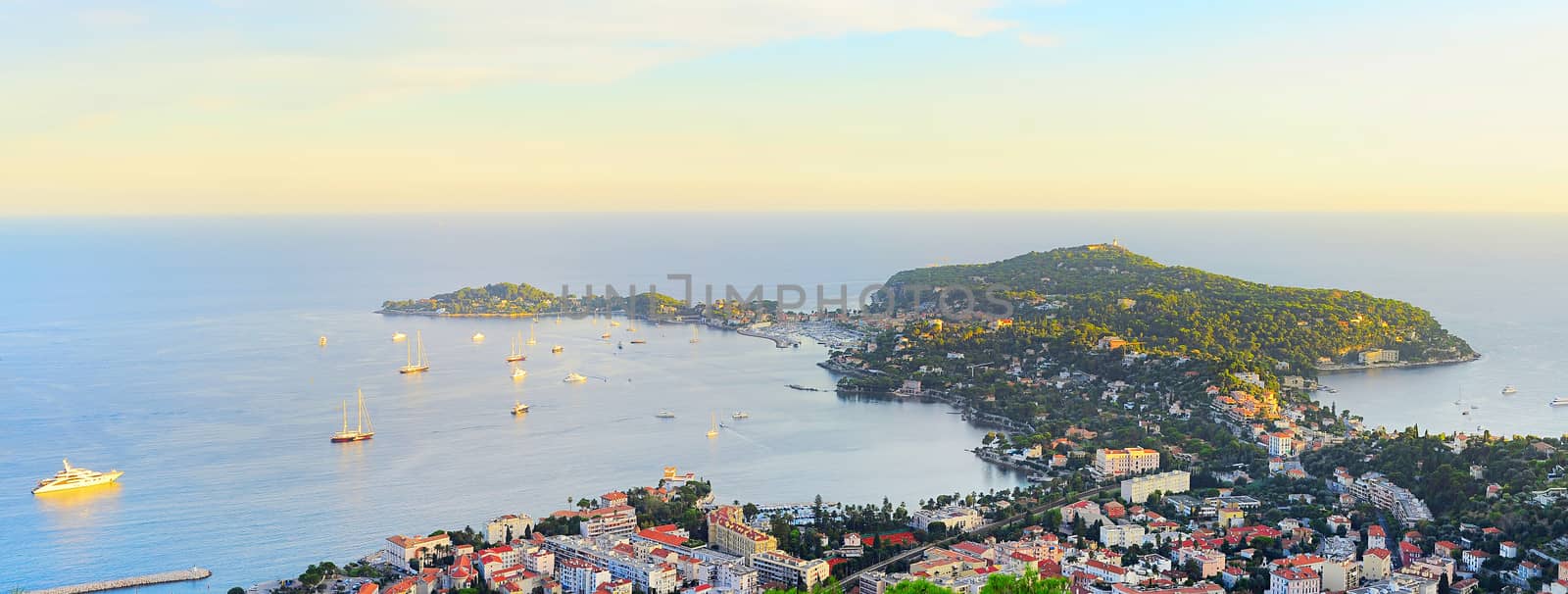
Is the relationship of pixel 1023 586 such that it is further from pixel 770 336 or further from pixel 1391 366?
pixel 770 336

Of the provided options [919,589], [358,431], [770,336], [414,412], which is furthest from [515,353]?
[919,589]

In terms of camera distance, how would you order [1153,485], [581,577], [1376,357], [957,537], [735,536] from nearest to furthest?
[581,577], [735,536], [957,537], [1153,485], [1376,357]

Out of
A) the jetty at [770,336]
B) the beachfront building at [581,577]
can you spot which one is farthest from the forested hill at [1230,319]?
the beachfront building at [581,577]

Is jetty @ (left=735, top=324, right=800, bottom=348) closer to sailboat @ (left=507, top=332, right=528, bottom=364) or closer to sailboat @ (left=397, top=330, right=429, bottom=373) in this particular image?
sailboat @ (left=507, top=332, right=528, bottom=364)

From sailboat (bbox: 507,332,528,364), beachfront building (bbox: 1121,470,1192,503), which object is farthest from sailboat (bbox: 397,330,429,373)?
beachfront building (bbox: 1121,470,1192,503)

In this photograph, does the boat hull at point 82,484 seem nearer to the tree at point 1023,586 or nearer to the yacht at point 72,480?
the yacht at point 72,480

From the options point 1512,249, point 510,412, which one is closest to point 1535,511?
point 510,412
